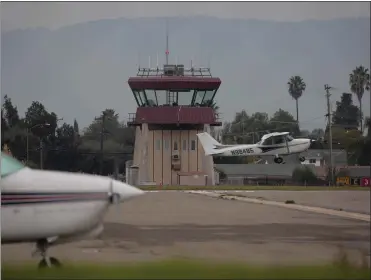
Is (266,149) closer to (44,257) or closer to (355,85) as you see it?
(355,85)

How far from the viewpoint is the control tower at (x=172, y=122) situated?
4.45 meters

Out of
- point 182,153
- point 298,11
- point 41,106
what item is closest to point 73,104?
point 41,106

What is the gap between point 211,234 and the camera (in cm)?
436

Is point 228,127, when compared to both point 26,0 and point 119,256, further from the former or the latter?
point 26,0

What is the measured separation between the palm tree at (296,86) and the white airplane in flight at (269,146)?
0.18 m

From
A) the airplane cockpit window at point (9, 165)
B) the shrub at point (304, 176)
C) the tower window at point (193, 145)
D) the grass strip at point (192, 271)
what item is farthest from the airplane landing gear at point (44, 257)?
the shrub at point (304, 176)

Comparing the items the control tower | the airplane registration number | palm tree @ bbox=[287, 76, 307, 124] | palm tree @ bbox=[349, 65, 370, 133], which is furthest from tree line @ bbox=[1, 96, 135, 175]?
palm tree @ bbox=[349, 65, 370, 133]

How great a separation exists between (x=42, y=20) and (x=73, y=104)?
722 mm

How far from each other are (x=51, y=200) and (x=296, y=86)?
2.09 m

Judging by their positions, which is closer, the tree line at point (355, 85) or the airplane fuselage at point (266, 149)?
the tree line at point (355, 85)

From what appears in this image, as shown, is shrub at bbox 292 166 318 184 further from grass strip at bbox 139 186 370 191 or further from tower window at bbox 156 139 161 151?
tower window at bbox 156 139 161 151

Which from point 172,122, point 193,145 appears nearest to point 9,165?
point 172,122

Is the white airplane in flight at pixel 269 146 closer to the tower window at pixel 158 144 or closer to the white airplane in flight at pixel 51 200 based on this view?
the tower window at pixel 158 144

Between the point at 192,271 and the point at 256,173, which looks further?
the point at 256,173
